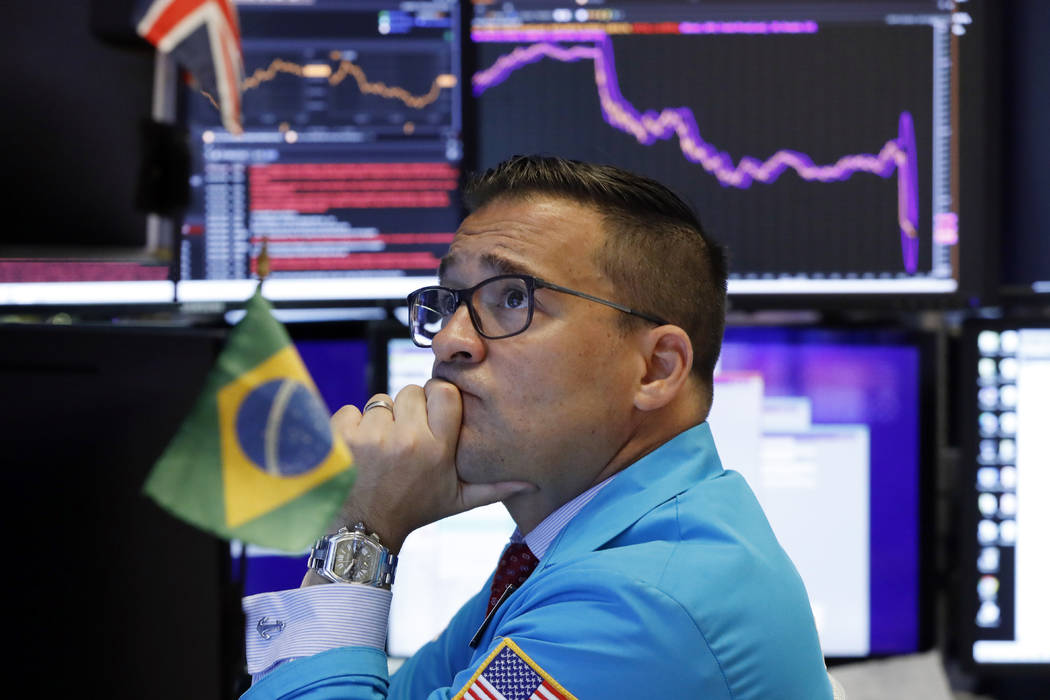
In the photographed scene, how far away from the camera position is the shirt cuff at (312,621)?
3.02 ft

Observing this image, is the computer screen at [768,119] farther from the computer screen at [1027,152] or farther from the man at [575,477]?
the man at [575,477]

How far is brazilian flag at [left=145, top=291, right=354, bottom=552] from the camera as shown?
609 millimetres

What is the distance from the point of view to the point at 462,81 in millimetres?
1628

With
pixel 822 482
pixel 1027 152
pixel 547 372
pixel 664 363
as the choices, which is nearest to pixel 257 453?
pixel 547 372

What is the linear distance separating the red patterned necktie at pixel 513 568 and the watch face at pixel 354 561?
0.70 feet

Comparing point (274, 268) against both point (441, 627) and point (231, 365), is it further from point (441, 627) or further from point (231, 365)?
point (231, 365)

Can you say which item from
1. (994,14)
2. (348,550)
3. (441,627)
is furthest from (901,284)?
(348,550)

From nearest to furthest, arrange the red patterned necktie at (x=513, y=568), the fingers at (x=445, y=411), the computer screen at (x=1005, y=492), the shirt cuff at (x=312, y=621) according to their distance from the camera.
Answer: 1. the shirt cuff at (x=312, y=621)
2. the fingers at (x=445, y=411)
3. the red patterned necktie at (x=513, y=568)
4. the computer screen at (x=1005, y=492)

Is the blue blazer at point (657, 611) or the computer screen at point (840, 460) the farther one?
the computer screen at point (840, 460)

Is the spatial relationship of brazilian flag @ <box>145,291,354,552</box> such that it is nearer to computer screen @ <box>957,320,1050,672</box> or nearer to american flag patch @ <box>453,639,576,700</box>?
american flag patch @ <box>453,639,576,700</box>

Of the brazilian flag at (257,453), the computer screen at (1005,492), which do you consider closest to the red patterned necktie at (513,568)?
the brazilian flag at (257,453)

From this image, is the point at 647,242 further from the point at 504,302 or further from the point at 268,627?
the point at 268,627

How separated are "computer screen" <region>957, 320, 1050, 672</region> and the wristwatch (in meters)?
1.02

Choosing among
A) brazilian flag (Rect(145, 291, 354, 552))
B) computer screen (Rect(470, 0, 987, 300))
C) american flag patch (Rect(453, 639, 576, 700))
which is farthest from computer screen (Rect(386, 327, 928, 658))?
brazilian flag (Rect(145, 291, 354, 552))
